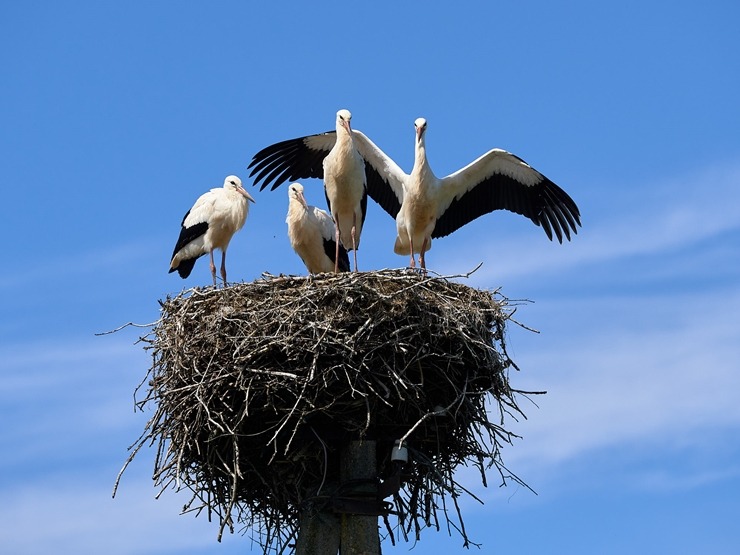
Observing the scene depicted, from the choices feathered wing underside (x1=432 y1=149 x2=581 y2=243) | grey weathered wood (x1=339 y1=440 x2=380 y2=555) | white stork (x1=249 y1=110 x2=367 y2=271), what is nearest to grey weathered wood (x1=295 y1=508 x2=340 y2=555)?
grey weathered wood (x1=339 y1=440 x2=380 y2=555)

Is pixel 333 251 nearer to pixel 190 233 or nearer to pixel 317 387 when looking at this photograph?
pixel 190 233

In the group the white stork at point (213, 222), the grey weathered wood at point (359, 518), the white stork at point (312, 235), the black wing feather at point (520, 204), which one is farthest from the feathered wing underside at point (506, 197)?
the grey weathered wood at point (359, 518)

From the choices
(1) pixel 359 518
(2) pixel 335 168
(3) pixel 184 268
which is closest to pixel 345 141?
(2) pixel 335 168

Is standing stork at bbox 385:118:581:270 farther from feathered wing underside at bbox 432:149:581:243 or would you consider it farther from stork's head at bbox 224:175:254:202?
stork's head at bbox 224:175:254:202

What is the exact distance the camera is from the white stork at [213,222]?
1157 centimetres

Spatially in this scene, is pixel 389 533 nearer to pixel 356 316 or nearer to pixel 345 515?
pixel 345 515

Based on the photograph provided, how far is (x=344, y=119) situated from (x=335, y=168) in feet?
1.44

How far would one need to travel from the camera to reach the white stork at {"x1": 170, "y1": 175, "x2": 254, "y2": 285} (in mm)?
11570

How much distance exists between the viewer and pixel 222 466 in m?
8.48

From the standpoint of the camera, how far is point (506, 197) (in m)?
11.9

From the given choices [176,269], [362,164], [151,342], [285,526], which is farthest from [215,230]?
[285,526]

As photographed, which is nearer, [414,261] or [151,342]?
[151,342]

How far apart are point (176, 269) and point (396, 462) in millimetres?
4314

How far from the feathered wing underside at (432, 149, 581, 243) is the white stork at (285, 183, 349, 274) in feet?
2.89
